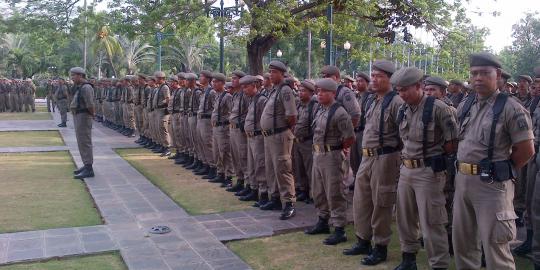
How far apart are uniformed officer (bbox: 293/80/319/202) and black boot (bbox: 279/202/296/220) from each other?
3.31 ft

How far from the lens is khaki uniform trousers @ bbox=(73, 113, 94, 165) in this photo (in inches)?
368

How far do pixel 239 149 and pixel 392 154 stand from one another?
357 centimetres

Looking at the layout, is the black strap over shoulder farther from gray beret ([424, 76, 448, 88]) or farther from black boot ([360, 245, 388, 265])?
black boot ([360, 245, 388, 265])

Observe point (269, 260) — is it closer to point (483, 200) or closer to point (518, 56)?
point (483, 200)

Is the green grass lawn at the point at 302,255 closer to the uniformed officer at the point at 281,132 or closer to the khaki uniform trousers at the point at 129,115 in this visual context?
the uniformed officer at the point at 281,132

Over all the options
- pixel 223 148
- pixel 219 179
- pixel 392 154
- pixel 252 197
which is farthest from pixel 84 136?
pixel 392 154

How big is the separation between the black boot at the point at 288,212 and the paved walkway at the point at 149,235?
91mm

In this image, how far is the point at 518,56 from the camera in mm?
41781

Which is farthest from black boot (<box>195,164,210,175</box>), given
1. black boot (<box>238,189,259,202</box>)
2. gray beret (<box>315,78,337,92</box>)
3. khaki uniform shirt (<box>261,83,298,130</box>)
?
gray beret (<box>315,78,337,92</box>)

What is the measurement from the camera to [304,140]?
7.41 m

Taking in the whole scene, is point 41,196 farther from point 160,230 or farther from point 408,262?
point 408,262

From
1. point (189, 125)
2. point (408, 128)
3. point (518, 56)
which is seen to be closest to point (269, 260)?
point (408, 128)

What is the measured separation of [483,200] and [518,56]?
4266 cm

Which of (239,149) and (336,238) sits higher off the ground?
(239,149)
